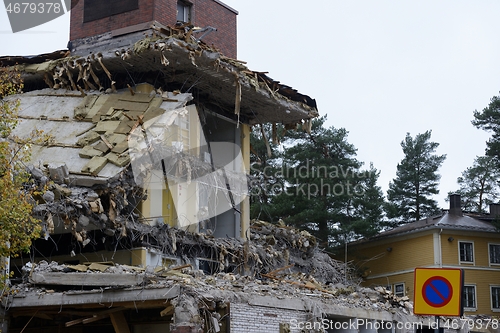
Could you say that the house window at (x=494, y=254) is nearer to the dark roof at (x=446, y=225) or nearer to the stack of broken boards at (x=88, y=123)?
the dark roof at (x=446, y=225)

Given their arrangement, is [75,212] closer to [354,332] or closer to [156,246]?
[156,246]

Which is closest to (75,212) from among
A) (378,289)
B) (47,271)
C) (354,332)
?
(47,271)

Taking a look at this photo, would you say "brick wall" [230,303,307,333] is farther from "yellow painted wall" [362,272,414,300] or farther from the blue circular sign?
"yellow painted wall" [362,272,414,300]

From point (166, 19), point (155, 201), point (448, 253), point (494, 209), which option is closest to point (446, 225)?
point (448, 253)

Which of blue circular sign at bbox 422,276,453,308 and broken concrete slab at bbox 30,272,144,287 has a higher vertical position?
broken concrete slab at bbox 30,272,144,287

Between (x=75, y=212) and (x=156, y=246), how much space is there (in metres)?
3.23

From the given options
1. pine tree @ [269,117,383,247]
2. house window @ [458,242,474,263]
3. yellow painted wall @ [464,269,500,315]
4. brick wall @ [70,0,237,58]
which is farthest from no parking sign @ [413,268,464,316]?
house window @ [458,242,474,263]

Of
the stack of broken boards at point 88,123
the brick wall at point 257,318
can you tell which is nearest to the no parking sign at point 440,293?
the brick wall at point 257,318

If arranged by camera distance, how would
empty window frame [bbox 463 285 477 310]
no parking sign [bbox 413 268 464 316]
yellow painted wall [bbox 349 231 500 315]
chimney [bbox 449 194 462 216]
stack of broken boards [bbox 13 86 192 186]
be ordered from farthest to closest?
chimney [bbox 449 194 462 216], yellow painted wall [bbox 349 231 500 315], empty window frame [bbox 463 285 477 310], stack of broken boards [bbox 13 86 192 186], no parking sign [bbox 413 268 464 316]

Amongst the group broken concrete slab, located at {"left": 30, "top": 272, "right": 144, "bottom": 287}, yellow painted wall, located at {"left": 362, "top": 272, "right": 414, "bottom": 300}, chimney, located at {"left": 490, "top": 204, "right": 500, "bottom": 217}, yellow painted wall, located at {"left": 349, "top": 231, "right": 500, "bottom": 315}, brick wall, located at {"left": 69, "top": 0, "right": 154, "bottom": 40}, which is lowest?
broken concrete slab, located at {"left": 30, "top": 272, "right": 144, "bottom": 287}

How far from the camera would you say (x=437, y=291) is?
23.5 feet

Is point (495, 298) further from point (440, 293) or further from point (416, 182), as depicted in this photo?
point (440, 293)

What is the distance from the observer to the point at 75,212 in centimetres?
1727

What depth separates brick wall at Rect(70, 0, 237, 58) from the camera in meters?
22.9
